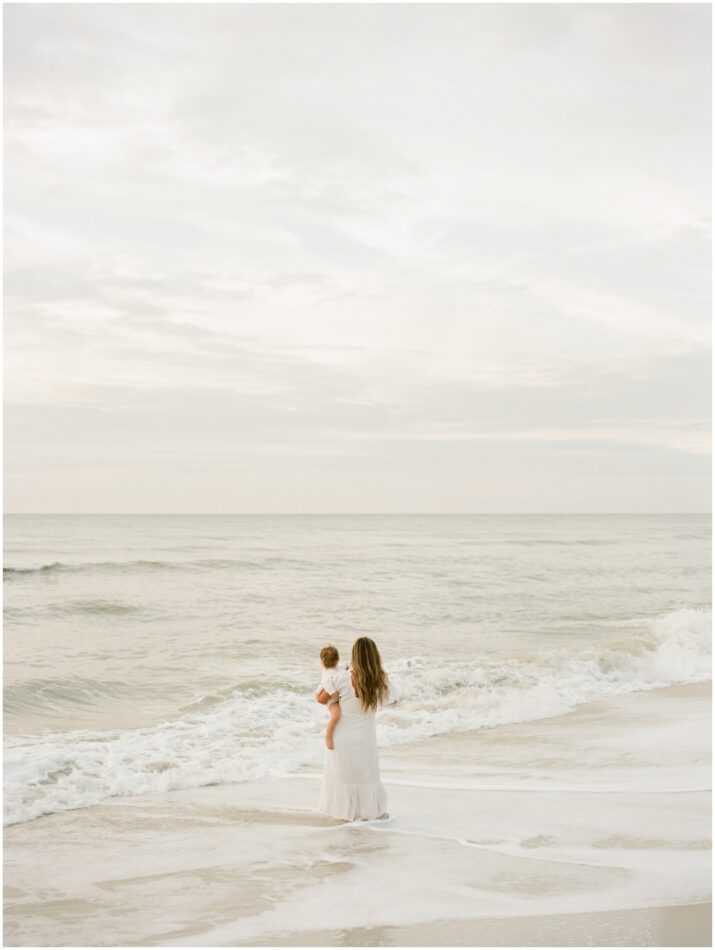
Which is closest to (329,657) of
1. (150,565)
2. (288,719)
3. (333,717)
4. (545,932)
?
(333,717)

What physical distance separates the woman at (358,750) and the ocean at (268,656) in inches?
82.4

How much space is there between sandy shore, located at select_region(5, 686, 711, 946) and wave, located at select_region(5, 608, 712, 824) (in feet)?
1.75

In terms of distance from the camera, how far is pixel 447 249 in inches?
896

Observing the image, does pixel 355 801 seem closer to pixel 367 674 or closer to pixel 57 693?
pixel 367 674

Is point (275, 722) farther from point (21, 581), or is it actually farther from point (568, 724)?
point (21, 581)

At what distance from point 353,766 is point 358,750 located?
148 millimetres

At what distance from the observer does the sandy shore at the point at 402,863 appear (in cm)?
534

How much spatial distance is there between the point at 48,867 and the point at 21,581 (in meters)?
29.9

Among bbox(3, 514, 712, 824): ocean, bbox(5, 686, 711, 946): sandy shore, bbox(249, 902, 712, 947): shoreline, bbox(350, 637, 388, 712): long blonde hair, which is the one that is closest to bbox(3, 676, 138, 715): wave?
bbox(3, 514, 712, 824): ocean

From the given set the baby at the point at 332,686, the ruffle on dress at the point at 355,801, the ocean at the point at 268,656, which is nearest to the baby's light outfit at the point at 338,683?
the baby at the point at 332,686

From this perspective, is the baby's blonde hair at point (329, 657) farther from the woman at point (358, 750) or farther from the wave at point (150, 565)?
the wave at point (150, 565)

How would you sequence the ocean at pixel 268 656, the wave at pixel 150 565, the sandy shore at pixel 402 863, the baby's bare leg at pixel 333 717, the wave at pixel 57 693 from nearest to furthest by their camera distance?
the sandy shore at pixel 402 863 < the baby's bare leg at pixel 333 717 < the ocean at pixel 268 656 < the wave at pixel 57 693 < the wave at pixel 150 565

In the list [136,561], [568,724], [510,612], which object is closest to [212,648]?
[568,724]

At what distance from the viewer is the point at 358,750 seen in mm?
7605
